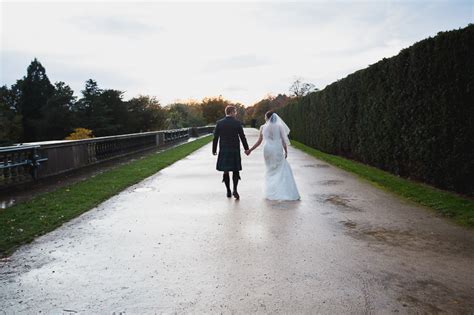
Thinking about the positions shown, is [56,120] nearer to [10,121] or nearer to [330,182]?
[10,121]

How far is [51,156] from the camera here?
11.4 m

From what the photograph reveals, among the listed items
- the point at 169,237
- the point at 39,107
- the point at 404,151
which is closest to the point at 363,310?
the point at 169,237

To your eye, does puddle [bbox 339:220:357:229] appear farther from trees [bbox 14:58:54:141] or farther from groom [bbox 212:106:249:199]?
trees [bbox 14:58:54:141]

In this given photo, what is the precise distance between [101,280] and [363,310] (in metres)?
2.61

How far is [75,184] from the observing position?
10203 millimetres

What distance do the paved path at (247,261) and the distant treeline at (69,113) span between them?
50.7 meters

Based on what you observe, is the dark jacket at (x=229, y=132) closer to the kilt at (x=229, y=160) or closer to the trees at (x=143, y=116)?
the kilt at (x=229, y=160)

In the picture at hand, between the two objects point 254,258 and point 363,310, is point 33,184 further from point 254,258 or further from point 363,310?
point 363,310

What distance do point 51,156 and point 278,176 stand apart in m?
7.22

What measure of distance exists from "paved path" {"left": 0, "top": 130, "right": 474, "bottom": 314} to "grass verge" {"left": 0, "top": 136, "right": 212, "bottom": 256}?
292 mm

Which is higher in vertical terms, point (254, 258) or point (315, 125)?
point (315, 125)

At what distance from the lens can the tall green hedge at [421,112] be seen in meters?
7.90

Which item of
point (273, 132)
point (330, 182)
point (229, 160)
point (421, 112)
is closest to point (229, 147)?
point (229, 160)

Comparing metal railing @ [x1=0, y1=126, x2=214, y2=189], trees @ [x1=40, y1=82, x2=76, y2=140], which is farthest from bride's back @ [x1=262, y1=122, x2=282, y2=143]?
trees @ [x1=40, y1=82, x2=76, y2=140]
